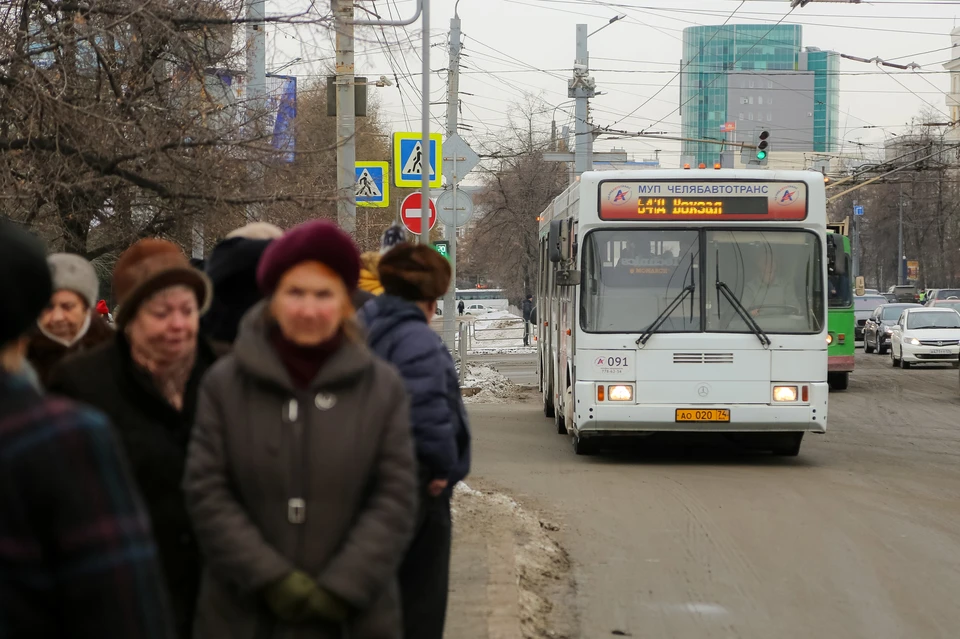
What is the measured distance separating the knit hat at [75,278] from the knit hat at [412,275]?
1.04m

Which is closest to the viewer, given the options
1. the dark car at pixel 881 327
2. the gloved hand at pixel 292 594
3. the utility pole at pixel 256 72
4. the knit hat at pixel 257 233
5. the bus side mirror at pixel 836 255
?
the gloved hand at pixel 292 594

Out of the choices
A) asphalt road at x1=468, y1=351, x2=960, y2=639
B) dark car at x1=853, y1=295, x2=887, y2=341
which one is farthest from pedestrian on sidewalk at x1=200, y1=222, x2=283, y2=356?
dark car at x1=853, y1=295, x2=887, y2=341

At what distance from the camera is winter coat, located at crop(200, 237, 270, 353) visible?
4277 millimetres

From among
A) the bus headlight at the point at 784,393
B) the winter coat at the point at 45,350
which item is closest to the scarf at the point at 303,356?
the winter coat at the point at 45,350

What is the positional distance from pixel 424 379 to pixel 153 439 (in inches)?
40.1

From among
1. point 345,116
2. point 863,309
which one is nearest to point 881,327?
point 863,309

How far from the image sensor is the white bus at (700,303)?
489 inches

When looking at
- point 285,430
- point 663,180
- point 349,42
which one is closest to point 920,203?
point 663,180

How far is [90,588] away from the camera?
78.3 inches

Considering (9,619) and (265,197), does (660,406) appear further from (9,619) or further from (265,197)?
(9,619)

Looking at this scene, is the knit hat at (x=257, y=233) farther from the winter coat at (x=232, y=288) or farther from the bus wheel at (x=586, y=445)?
the bus wheel at (x=586, y=445)

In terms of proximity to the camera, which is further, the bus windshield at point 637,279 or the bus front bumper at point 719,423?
the bus windshield at point 637,279

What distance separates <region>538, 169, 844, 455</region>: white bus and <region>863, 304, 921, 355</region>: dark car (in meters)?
27.0

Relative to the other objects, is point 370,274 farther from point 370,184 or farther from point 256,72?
point 370,184
